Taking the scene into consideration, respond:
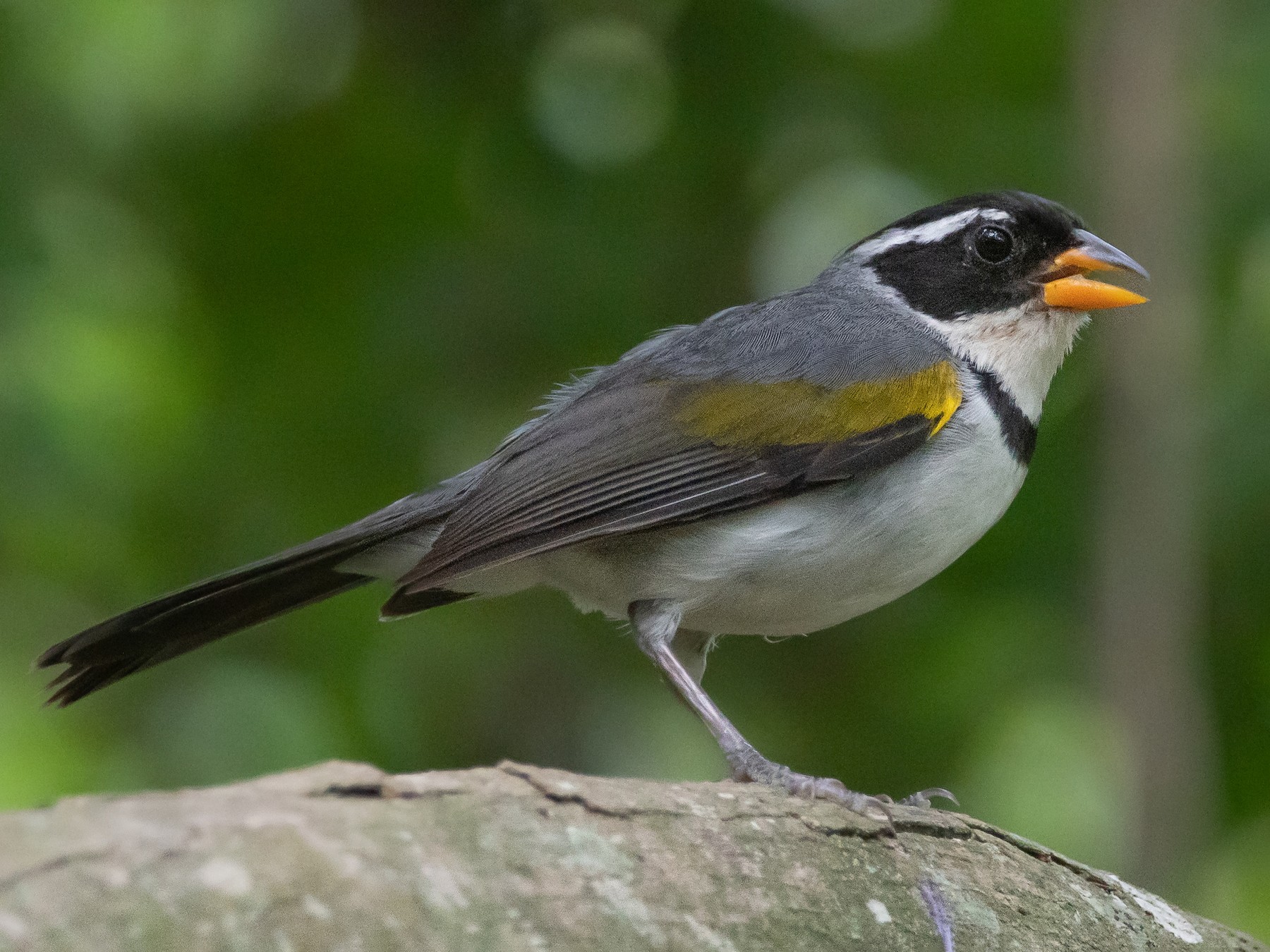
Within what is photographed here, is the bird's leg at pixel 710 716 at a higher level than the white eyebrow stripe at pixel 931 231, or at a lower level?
lower

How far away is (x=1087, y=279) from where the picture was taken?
4.64 m

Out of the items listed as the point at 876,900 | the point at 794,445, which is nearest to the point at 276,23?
the point at 794,445

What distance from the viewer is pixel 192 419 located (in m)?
A: 5.81

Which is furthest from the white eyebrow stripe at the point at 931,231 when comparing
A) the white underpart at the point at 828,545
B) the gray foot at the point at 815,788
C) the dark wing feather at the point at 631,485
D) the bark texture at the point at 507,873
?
the bark texture at the point at 507,873

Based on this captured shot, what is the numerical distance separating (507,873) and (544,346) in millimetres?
4274

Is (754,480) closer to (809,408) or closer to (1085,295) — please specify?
(809,408)

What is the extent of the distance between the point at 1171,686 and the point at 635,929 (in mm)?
4140

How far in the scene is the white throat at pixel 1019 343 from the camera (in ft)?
14.8

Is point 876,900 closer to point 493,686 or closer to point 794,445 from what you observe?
point 794,445

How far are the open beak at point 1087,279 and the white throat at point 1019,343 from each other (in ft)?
0.21

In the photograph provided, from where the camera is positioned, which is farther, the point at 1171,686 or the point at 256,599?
the point at 1171,686

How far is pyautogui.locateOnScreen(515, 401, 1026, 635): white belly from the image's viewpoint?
4000 mm

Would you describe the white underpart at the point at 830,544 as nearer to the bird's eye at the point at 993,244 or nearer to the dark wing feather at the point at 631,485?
the dark wing feather at the point at 631,485

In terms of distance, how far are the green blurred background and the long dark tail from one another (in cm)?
134
